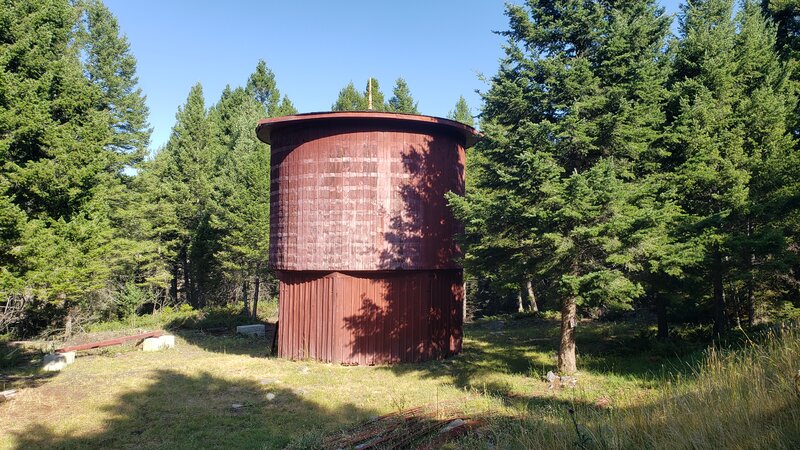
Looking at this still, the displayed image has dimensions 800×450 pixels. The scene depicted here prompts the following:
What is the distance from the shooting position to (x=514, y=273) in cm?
1316

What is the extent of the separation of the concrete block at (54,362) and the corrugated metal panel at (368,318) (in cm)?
803

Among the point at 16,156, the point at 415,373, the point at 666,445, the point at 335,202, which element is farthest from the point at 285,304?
the point at 666,445

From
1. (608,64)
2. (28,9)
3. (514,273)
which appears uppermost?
(28,9)

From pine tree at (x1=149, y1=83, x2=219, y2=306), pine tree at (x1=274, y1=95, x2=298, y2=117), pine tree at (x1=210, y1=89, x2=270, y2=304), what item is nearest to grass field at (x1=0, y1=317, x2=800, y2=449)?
pine tree at (x1=210, y1=89, x2=270, y2=304)

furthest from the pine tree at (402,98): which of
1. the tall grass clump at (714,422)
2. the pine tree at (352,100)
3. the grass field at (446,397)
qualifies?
the tall grass clump at (714,422)

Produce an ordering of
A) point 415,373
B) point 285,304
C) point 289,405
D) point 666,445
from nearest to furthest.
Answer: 1. point 666,445
2. point 289,405
3. point 415,373
4. point 285,304

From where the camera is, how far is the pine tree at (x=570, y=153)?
1160cm

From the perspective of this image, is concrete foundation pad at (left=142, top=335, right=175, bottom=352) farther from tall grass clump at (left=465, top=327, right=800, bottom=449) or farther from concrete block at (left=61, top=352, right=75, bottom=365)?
tall grass clump at (left=465, top=327, right=800, bottom=449)

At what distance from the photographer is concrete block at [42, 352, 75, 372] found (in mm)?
16016

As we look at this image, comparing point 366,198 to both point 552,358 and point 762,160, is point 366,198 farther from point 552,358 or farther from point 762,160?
point 762,160

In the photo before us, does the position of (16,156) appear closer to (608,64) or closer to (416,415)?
(416,415)

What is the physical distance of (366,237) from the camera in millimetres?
16438

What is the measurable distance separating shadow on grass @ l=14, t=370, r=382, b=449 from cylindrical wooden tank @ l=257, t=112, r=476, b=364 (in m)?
3.82

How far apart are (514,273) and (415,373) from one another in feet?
15.7
